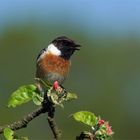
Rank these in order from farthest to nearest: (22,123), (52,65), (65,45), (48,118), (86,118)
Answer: (52,65) → (65,45) → (48,118) → (22,123) → (86,118)

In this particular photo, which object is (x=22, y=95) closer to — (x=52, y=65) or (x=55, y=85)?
(x=55, y=85)

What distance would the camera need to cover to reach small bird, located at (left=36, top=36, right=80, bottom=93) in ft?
21.1

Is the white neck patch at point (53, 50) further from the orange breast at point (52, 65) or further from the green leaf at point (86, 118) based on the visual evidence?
the green leaf at point (86, 118)

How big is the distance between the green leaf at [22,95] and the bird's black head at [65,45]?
2.89m

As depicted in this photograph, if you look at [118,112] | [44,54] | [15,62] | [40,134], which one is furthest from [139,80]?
[44,54]

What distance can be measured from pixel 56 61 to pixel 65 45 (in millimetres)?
195

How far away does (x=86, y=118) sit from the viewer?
11.1 feet

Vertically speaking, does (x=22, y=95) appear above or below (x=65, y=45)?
below

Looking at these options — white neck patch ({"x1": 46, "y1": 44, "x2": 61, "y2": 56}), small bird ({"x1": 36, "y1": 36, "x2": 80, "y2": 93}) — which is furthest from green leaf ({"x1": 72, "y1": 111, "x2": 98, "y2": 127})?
white neck patch ({"x1": 46, "y1": 44, "x2": 61, "y2": 56})

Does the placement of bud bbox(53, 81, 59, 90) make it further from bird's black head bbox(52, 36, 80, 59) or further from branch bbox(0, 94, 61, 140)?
bird's black head bbox(52, 36, 80, 59)

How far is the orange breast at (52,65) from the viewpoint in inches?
256

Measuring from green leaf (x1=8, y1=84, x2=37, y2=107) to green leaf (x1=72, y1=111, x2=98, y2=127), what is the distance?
208mm

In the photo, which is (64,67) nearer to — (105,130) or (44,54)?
(44,54)

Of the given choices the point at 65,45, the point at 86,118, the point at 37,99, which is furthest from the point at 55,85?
the point at 65,45
